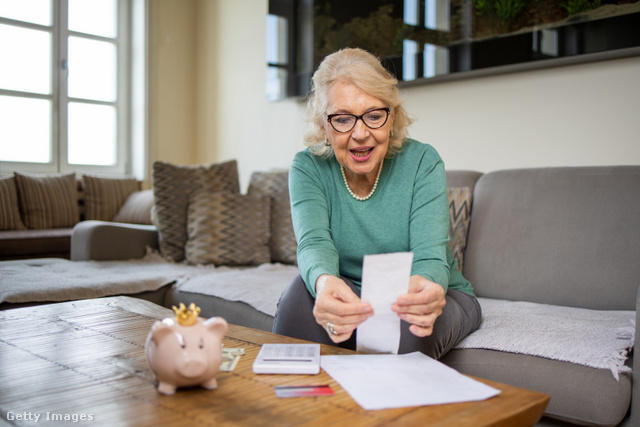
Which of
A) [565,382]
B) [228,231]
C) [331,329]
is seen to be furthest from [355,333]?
[228,231]

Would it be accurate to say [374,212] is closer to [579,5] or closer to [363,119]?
[363,119]

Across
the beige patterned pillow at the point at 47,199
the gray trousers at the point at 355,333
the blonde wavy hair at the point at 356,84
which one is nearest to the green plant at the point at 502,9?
the blonde wavy hair at the point at 356,84

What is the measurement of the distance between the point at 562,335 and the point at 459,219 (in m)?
0.71

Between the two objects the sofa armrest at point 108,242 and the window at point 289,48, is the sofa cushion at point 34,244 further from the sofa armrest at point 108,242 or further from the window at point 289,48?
the window at point 289,48

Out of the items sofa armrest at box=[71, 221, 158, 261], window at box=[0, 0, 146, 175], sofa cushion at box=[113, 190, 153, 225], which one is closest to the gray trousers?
sofa armrest at box=[71, 221, 158, 261]

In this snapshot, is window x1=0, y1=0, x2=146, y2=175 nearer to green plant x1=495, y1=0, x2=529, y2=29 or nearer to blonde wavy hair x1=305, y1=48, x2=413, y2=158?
green plant x1=495, y1=0, x2=529, y2=29

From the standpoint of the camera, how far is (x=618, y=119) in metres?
2.10

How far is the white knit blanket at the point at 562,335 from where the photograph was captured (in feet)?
4.00

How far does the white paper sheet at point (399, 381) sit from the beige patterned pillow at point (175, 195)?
1.88 m

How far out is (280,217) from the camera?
2.68 metres

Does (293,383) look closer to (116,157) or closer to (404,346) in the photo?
(404,346)

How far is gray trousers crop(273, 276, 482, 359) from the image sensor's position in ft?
4.07

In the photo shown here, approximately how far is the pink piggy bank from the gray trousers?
50cm

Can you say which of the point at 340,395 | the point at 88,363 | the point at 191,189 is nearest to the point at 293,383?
the point at 340,395
